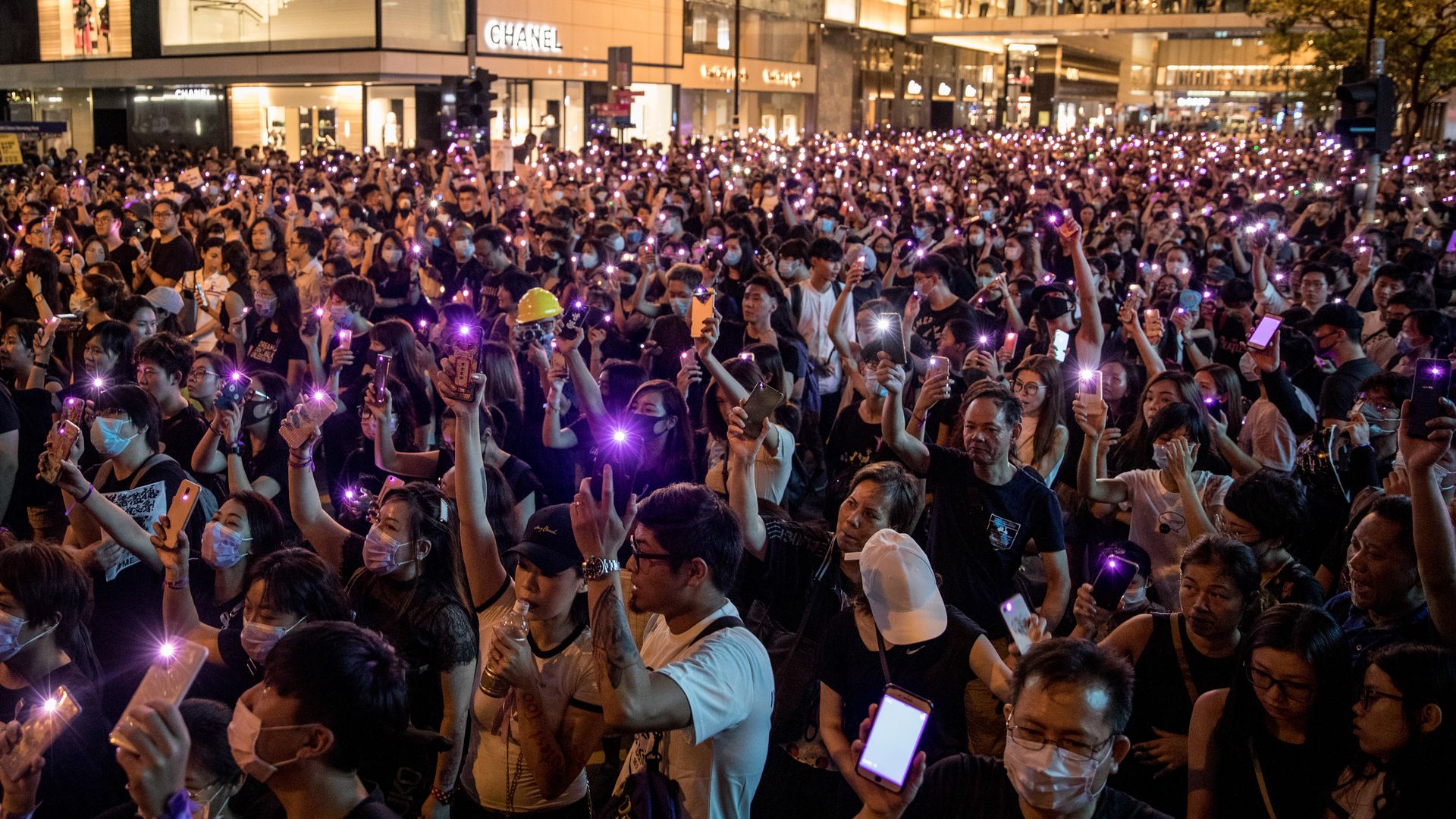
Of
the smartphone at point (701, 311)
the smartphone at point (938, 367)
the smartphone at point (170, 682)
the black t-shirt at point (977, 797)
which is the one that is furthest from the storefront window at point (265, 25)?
the black t-shirt at point (977, 797)

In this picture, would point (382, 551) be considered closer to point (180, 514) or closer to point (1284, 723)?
point (180, 514)

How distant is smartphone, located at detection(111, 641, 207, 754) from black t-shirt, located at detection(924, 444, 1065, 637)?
9.51 ft

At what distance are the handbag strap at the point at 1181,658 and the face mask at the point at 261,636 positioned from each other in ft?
8.64

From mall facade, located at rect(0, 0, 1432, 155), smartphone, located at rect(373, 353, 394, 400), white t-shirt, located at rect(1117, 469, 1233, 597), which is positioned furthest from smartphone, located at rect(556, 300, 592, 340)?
mall facade, located at rect(0, 0, 1432, 155)

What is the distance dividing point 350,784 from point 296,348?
575 cm

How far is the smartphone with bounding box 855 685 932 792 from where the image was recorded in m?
2.59

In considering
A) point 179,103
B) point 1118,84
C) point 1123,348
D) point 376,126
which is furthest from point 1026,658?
point 1118,84

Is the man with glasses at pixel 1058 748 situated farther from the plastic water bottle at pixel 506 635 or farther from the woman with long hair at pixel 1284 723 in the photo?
the plastic water bottle at pixel 506 635

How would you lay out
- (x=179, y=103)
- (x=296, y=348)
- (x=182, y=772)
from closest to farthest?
(x=182, y=772) < (x=296, y=348) < (x=179, y=103)

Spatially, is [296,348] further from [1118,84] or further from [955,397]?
[1118,84]

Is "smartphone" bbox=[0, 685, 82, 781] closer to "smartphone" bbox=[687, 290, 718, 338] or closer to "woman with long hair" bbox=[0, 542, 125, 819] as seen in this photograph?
"woman with long hair" bbox=[0, 542, 125, 819]

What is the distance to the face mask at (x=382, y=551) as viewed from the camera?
394 centimetres

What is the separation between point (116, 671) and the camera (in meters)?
4.48

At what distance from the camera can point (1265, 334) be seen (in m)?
6.34
